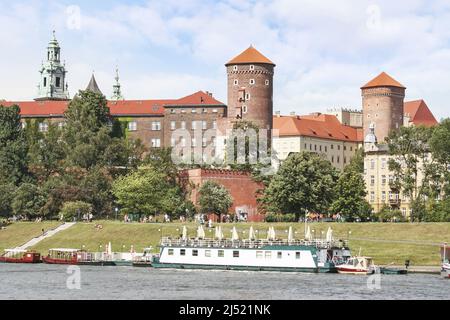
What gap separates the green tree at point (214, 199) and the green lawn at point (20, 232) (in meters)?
17.7

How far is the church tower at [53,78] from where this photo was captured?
196m

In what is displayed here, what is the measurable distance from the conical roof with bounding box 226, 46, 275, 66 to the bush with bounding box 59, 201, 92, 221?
1625 inches

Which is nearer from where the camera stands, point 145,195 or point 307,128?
point 145,195

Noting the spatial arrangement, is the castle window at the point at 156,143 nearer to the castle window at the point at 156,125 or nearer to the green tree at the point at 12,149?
the castle window at the point at 156,125

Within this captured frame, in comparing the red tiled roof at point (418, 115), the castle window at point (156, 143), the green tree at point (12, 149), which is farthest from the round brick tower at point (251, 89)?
the red tiled roof at point (418, 115)

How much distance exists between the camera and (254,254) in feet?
283

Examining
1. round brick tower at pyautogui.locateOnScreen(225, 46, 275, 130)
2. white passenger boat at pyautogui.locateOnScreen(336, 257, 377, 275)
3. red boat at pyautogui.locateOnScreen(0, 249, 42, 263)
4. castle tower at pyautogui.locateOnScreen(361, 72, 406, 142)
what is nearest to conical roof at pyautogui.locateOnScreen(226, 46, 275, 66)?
round brick tower at pyautogui.locateOnScreen(225, 46, 275, 130)

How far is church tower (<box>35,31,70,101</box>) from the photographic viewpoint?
195625mm

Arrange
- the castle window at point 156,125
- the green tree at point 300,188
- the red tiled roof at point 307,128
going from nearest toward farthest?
the green tree at point 300,188 → the castle window at point 156,125 → the red tiled roof at point 307,128

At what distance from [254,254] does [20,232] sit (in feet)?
132

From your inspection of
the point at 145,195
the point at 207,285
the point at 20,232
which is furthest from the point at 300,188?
the point at 207,285

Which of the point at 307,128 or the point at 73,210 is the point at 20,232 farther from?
the point at 307,128

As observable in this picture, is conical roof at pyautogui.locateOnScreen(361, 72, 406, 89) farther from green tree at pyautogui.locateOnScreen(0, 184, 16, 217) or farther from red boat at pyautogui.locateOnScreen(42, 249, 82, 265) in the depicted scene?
red boat at pyautogui.locateOnScreen(42, 249, 82, 265)

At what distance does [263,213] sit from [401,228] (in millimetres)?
32017
